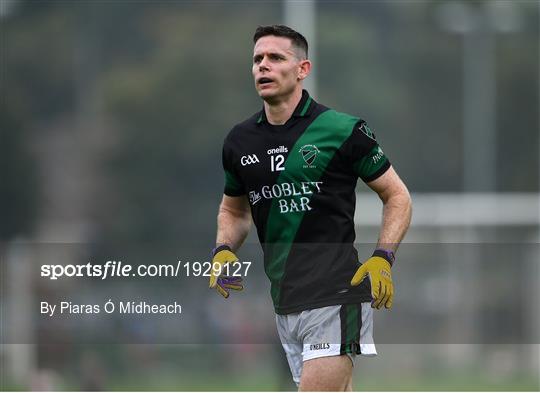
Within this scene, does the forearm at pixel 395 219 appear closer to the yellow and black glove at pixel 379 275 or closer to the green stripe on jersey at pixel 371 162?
the yellow and black glove at pixel 379 275

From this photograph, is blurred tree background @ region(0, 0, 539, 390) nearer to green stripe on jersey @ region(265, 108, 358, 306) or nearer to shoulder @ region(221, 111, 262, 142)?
shoulder @ region(221, 111, 262, 142)

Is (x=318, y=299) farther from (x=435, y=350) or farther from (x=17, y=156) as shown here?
(x=17, y=156)

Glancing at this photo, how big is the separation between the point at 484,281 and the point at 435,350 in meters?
1.98

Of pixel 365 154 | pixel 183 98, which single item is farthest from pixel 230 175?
pixel 183 98

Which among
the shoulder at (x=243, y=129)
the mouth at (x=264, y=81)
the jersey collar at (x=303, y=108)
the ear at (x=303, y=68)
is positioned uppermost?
the ear at (x=303, y=68)

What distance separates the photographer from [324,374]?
777cm

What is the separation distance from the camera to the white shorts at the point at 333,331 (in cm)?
782

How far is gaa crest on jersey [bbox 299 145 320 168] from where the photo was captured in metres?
7.95

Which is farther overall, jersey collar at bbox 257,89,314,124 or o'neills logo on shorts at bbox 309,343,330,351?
jersey collar at bbox 257,89,314,124

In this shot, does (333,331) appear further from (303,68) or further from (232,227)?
(303,68)

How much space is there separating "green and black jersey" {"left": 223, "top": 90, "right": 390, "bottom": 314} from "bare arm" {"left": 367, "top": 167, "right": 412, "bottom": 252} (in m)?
0.08

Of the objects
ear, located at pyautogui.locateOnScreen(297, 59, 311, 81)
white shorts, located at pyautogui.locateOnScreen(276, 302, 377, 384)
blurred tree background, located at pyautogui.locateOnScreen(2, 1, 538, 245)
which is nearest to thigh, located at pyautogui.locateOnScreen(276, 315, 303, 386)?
white shorts, located at pyautogui.locateOnScreen(276, 302, 377, 384)

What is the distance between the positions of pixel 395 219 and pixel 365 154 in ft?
1.28

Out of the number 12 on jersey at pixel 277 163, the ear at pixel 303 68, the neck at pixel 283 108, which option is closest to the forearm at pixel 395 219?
the number 12 on jersey at pixel 277 163
